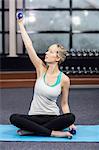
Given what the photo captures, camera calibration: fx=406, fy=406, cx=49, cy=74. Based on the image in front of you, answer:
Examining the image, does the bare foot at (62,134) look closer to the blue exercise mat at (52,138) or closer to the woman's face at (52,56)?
the blue exercise mat at (52,138)

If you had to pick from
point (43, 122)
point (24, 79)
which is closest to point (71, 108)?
point (43, 122)

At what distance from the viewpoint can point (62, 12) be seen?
25.1ft

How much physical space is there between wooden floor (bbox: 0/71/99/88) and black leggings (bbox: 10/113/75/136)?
140 inches

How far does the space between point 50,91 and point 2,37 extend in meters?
4.05

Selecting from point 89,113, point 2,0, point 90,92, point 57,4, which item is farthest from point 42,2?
point 89,113

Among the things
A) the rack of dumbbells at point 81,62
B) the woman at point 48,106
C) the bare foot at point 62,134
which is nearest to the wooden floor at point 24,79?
the rack of dumbbells at point 81,62

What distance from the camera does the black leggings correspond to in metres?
3.71

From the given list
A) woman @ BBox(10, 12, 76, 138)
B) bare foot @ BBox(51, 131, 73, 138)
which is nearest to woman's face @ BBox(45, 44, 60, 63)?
woman @ BBox(10, 12, 76, 138)

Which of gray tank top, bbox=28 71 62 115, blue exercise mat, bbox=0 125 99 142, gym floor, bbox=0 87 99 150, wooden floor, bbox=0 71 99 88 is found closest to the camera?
gym floor, bbox=0 87 99 150

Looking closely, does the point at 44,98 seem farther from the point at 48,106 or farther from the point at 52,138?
the point at 52,138

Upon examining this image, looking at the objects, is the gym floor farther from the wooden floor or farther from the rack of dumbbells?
the rack of dumbbells

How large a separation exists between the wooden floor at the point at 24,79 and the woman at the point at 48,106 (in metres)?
3.48

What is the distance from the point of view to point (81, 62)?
24.6ft

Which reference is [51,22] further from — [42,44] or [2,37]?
[2,37]
